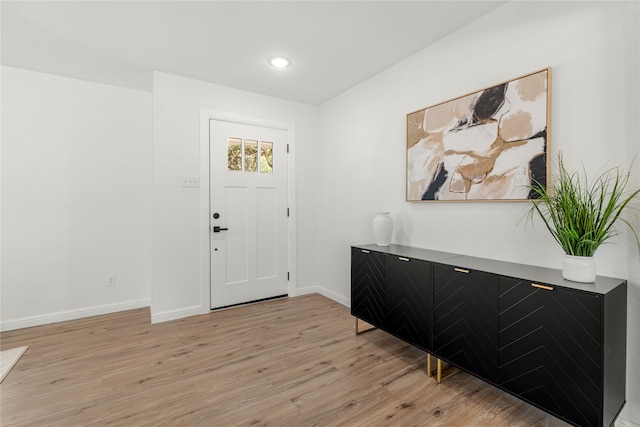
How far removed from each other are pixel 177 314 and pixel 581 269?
129 inches

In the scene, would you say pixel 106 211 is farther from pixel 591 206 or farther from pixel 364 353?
pixel 591 206

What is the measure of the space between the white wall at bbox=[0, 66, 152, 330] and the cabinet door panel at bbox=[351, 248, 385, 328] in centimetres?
246

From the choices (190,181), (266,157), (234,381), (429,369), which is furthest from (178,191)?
(429,369)

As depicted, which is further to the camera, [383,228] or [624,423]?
[383,228]

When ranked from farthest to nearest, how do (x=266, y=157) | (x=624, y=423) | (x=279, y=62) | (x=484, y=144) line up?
(x=266, y=157) < (x=279, y=62) < (x=484, y=144) < (x=624, y=423)

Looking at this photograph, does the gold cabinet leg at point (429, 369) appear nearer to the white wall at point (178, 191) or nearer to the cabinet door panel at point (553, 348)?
the cabinet door panel at point (553, 348)

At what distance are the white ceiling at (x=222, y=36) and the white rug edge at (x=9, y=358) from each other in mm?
2510

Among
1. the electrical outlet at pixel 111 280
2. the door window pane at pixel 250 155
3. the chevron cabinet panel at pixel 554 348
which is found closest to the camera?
the chevron cabinet panel at pixel 554 348

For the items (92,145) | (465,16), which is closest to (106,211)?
(92,145)

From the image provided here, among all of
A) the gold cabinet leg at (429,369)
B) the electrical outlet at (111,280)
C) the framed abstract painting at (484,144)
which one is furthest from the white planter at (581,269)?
the electrical outlet at (111,280)

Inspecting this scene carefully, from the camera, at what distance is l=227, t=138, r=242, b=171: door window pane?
3.35m

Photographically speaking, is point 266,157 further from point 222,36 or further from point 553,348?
point 553,348

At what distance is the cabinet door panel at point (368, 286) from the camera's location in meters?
2.39

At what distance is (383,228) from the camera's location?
2607 mm
